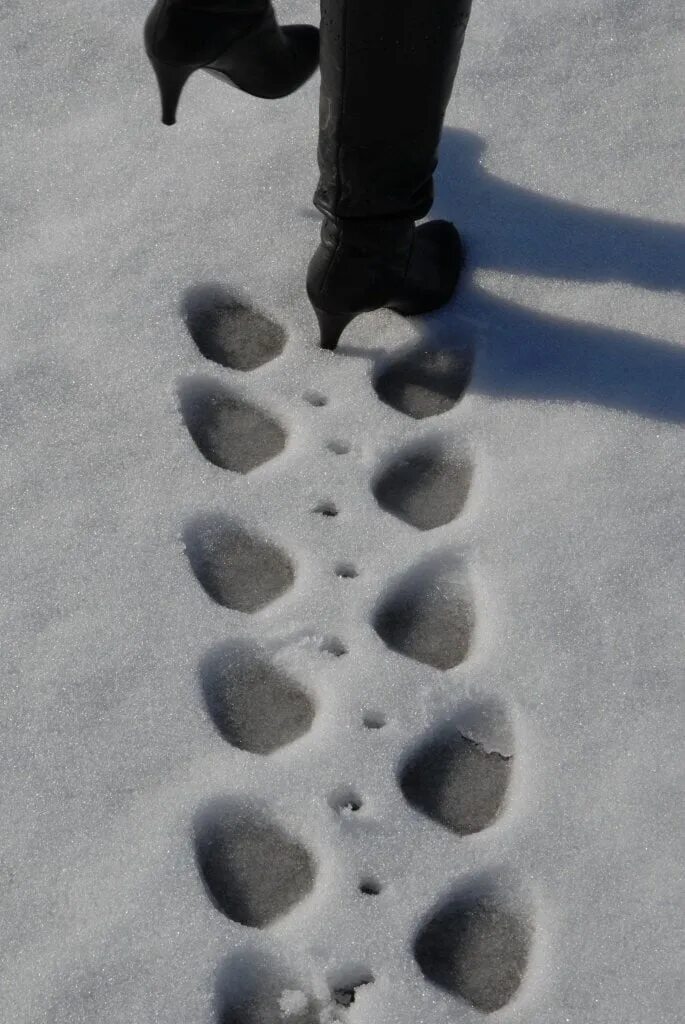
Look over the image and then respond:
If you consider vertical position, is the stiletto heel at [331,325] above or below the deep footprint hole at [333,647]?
above

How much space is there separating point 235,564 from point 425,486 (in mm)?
237

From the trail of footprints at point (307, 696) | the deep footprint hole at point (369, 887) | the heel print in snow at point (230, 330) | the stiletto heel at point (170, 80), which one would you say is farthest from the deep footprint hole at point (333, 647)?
the stiletto heel at point (170, 80)

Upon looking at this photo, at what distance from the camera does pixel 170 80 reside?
61.1 inches

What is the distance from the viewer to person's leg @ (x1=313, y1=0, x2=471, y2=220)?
54.6 inches

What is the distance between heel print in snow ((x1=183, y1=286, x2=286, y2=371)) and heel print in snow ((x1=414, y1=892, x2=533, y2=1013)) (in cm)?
71

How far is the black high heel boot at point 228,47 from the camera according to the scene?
4.88 ft

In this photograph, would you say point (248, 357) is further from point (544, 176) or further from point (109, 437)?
point (544, 176)

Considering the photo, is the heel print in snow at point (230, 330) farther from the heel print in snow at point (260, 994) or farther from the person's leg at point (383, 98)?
the heel print in snow at point (260, 994)

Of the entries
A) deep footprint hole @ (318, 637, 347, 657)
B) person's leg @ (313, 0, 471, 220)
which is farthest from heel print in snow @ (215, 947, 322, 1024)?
person's leg @ (313, 0, 471, 220)

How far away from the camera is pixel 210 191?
192 cm

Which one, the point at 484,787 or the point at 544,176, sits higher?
the point at 544,176

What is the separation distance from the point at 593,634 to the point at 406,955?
15.6 inches

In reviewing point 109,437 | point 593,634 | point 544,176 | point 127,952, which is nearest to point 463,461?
point 593,634

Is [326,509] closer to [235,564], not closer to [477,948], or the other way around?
[235,564]
